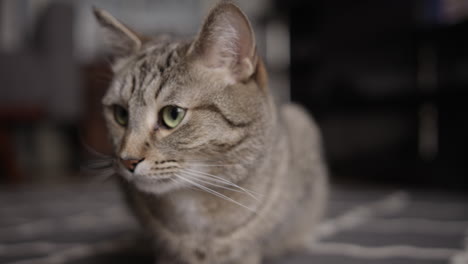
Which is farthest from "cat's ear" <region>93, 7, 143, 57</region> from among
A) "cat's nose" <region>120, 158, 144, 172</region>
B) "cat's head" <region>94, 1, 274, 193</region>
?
"cat's nose" <region>120, 158, 144, 172</region>

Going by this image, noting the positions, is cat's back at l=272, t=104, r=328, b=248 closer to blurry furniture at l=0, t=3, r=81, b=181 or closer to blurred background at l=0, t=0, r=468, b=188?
blurred background at l=0, t=0, r=468, b=188

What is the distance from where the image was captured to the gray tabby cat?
0.84 m

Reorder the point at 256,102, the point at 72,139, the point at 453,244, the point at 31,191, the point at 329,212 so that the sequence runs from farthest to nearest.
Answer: the point at 72,139, the point at 31,191, the point at 329,212, the point at 453,244, the point at 256,102

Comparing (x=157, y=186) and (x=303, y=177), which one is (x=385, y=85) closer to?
(x=303, y=177)

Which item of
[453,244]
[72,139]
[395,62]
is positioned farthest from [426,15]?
[72,139]

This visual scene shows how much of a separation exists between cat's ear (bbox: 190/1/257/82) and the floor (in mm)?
575

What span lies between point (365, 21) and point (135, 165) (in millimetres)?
3106

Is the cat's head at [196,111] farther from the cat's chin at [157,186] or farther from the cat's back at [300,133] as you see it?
the cat's back at [300,133]

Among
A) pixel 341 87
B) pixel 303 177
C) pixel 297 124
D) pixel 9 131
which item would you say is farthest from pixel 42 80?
pixel 303 177

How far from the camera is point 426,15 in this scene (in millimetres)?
2867

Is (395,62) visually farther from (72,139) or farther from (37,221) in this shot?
(72,139)

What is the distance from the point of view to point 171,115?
Result: 86 centimetres

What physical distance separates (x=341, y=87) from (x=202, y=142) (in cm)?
292

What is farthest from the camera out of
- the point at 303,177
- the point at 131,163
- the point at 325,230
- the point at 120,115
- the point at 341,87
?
the point at 341,87
